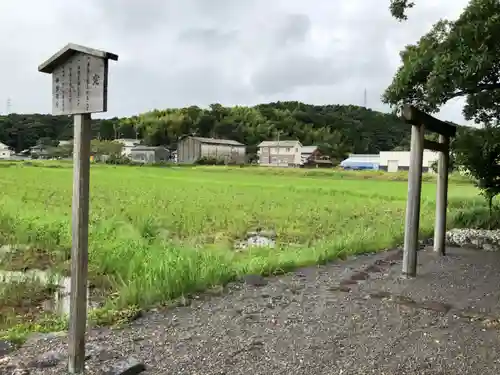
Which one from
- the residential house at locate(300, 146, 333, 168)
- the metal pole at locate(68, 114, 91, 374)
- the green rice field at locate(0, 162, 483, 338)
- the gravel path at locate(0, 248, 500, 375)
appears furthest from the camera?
the residential house at locate(300, 146, 333, 168)

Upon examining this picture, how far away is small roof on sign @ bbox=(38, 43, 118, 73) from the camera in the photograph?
8.50 ft

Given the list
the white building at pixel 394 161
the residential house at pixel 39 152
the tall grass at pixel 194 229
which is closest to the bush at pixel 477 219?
the tall grass at pixel 194 229

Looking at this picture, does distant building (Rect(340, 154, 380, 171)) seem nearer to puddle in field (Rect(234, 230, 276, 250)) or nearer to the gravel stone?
puddle in field (Rect(234, 230, 276, 250))

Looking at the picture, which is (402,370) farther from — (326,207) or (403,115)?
(326,207)

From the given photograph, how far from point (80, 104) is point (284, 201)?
485 inches

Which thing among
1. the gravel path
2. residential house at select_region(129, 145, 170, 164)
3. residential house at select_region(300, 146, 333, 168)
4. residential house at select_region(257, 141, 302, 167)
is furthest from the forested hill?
the gravel path

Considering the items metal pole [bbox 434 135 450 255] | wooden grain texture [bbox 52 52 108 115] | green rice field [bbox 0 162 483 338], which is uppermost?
wooden grain texture [bbox 52 52 108 115]

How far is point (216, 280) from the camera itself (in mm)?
4746

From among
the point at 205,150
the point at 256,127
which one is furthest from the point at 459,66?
the point at 256,127

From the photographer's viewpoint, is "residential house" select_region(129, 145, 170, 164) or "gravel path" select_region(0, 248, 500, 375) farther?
"residential house" select_region(129, 145, 170, 164)

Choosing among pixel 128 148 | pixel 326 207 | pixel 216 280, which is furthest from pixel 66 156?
pixel 216 280

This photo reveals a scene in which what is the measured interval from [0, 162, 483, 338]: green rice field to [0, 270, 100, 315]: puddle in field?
0.92 feet

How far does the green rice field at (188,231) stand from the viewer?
4824 mm

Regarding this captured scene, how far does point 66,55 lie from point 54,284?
338 centimetres
